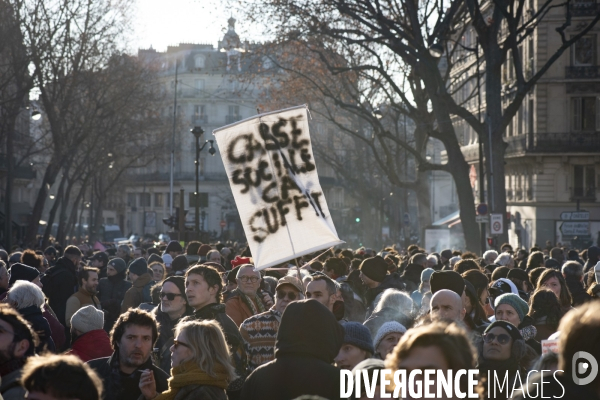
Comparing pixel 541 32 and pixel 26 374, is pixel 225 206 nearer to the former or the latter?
pixel 541 32

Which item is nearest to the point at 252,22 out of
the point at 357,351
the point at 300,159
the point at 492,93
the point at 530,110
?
the point at 492,93

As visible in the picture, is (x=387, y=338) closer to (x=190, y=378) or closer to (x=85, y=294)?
(x=190, y=378)

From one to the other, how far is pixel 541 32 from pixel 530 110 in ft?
13.1

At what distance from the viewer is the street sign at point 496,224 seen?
25734 millimetres

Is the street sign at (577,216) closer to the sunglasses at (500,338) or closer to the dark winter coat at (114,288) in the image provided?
the dark winter coat at (114,288)

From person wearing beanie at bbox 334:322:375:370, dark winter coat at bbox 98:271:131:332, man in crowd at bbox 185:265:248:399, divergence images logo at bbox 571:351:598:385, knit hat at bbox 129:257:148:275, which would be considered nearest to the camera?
divergence images logo at bbox 571:351:598:385

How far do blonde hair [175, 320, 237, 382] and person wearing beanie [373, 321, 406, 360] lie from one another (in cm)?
123

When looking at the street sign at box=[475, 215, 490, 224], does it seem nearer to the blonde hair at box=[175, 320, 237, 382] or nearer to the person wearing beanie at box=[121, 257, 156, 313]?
the person wearing beanie at box=[121, 257, 156, 313]

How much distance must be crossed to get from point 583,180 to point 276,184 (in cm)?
4652

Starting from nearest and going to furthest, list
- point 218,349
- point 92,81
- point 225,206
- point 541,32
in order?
point 218,349 → point 92,81 → point 541,32 → point 225,206

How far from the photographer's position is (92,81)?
35.2 m

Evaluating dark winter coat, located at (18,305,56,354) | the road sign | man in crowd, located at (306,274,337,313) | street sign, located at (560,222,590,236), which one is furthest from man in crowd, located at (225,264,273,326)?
street sign, located at (560,222,590,236)

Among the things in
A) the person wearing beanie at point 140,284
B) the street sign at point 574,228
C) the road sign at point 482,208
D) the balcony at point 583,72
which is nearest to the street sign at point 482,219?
the road sign at point 482,208

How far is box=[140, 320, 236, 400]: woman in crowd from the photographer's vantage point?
5609 millimetres
